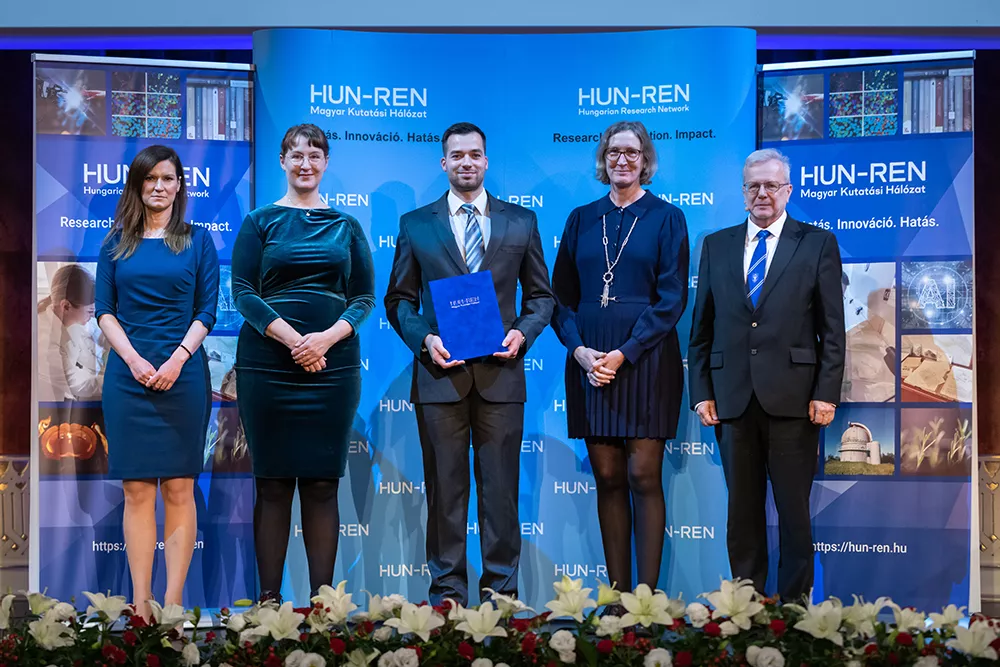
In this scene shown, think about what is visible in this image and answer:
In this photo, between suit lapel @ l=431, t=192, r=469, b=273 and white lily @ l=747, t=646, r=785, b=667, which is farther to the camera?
suit lapel @ l=431, t=192, r=469, b=273

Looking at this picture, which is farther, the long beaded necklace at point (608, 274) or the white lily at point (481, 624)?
the long beaded necklace at point (608, 274)

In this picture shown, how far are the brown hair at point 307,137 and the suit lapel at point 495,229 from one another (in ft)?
2.19

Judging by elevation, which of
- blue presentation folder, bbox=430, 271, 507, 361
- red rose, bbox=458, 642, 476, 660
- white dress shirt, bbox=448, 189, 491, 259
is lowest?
red rose, bbox=458, 642, 476, 660

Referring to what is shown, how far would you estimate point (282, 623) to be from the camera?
89.6 inches

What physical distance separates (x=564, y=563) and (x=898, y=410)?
1493 millimetres

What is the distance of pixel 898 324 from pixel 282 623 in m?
2.93

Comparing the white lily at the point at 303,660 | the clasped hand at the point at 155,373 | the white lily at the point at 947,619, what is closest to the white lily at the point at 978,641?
the white lily at the point at 947,619

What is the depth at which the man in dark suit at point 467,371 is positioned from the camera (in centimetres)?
381

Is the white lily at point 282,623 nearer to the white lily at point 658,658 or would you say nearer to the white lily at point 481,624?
the white lily at point 481,624

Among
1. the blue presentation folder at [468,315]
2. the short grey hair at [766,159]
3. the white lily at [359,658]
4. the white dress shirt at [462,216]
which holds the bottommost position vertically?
the white lily at [359,658]

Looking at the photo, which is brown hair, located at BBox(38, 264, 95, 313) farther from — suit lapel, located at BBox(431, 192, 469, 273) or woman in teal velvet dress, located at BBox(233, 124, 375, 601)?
suit lapel, located at BBox(431, 192, 469, 273)

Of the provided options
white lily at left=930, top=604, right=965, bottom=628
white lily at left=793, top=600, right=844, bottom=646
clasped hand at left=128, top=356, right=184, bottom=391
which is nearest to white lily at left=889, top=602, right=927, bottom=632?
white lily at left=930, top=604, right=965, bottom=628

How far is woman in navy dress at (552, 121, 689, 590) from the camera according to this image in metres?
3.87

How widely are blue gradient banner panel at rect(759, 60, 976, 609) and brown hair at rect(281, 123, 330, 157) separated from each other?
6.41ft
